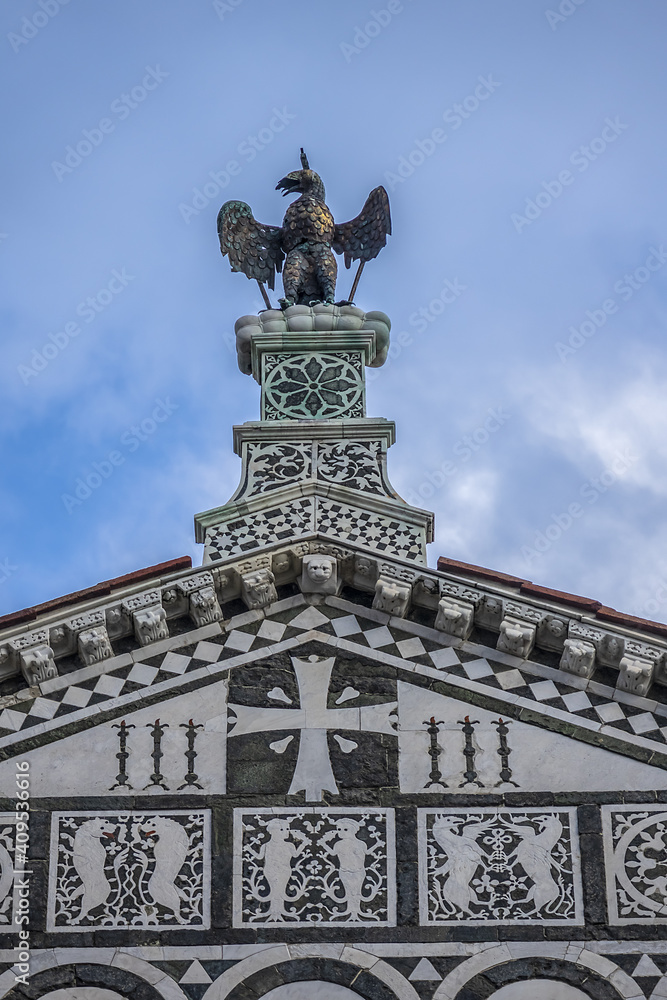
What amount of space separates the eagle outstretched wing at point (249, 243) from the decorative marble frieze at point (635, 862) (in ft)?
21.0

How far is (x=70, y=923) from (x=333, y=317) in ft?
19.1

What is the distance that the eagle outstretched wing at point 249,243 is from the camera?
680 inches

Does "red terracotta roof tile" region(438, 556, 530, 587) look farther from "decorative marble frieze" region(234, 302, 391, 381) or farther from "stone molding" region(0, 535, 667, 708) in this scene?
"decorative marble frieze" region(234, 302, 391, 381)

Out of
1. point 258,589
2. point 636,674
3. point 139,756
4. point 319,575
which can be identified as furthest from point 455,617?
point 139,756

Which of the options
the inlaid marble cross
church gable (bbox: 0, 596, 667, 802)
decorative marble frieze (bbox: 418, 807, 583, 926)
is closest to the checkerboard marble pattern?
church gable (bbox: 0, 596, 667, 802)

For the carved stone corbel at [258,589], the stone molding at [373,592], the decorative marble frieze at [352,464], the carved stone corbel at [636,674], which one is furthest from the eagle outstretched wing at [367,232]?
the carved stone corbel at [636,674]

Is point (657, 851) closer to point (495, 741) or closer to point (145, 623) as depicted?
point (495, 741)

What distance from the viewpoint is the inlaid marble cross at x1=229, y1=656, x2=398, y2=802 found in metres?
13.0

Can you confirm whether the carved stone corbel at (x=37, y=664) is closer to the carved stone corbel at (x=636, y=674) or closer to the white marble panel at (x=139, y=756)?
the white marble panel at (x=139, y=756)

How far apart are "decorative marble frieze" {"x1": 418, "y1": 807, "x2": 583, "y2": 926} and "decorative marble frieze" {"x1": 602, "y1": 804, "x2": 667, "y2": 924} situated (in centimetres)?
21

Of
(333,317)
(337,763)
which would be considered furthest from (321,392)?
(337,763)

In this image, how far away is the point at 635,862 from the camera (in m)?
12.6

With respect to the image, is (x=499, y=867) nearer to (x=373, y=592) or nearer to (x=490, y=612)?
(x=490, y=612)

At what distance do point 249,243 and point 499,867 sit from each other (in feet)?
22.3
